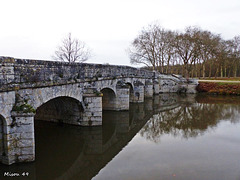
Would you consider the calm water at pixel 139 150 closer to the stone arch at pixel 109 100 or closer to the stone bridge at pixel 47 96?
the stone bridge at pixel 47 96

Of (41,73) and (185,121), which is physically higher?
(41,73)

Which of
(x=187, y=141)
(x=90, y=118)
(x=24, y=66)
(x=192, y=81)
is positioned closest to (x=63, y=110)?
(x=90, y=118)

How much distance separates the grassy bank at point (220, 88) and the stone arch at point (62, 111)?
65.0ft

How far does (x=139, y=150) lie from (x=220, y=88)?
811 inches

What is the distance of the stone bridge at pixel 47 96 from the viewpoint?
5.74 meters

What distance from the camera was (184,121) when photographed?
39.4 ft

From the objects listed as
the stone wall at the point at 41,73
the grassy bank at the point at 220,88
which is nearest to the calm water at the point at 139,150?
the stone wall at the point at 41,73

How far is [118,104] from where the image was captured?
13844 millimetres

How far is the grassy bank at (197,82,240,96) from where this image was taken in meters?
23.8

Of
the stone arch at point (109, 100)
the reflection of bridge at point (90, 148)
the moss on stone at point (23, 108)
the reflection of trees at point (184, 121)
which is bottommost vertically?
the reflection of bridge at point (90, 148)

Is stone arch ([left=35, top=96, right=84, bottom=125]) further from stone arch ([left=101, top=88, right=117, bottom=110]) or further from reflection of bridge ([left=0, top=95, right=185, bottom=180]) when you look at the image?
stone arch ([left=101, top=88, right=117, bottom=110])

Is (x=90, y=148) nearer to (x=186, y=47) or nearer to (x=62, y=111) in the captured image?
(x=62, y=111)

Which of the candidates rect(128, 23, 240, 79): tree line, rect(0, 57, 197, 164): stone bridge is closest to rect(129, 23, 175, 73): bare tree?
rect(128, 23, 240, 79): tree line

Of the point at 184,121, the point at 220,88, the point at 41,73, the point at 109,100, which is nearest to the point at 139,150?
the point at 41,73
